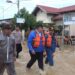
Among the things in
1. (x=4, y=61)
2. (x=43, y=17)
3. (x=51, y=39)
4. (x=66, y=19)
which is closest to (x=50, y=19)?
(x=43, y=17)

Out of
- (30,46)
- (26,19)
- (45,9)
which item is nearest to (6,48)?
(30,46)

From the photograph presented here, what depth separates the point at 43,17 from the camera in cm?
4853

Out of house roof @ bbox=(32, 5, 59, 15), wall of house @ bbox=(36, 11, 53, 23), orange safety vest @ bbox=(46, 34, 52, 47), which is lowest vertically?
orange safety vest @ bbox=(46, 34, 52, 47)

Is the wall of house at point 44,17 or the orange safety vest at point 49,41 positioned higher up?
the wall of house at point 44,17

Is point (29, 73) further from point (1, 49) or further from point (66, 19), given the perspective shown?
point (66, 19)

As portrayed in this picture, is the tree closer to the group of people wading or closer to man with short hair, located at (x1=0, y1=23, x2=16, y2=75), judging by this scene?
the group of people wading

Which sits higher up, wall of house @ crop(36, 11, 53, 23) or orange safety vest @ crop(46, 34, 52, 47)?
wall of house @ crop(36, 11, 53, 23)

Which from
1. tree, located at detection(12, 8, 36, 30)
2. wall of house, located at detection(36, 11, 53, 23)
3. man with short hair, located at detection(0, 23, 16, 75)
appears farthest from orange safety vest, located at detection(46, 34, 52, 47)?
wall of house, located at detection(36, 11, 53, 23)

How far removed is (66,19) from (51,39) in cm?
1415

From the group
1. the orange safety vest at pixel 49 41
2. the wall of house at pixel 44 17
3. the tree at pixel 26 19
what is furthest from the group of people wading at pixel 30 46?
the wall of house at pixel 44 17

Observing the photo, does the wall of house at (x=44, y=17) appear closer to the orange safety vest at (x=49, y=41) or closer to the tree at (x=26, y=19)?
the tree at (x=26, y=19)

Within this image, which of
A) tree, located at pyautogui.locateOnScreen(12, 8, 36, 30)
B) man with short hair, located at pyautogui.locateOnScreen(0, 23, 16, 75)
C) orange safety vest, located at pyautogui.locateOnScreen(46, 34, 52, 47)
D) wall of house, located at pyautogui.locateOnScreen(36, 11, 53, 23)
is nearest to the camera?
man with short hair, located at pyautogui.locateOnScreen(0, 23, 16, 75)

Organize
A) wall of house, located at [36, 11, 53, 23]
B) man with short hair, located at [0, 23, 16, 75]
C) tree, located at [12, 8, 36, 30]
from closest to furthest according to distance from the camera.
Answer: man with short hair, located at [0, 23, 16, 75] → tree, located at [12, 8, 36, 30] → wall of house, located at [36, 11, 53, 23]

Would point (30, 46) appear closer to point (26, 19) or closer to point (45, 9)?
point (26, 19)
